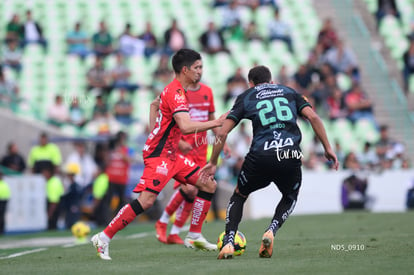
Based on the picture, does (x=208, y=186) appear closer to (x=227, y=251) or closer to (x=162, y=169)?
(x=162, y=169)

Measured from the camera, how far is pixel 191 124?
897 cm

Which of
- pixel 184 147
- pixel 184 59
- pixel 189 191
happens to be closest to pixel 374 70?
pixel 189 191

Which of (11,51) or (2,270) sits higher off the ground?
(11,51)

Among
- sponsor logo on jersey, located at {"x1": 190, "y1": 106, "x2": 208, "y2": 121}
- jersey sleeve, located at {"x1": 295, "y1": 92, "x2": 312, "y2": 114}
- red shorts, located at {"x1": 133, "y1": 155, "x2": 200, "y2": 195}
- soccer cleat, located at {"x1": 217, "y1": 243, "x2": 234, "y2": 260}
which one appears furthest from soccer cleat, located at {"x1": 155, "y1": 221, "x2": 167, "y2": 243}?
jersey sleeve, located at {"x1": 295, "y1": 92, "x2": 312, "y2": 114}

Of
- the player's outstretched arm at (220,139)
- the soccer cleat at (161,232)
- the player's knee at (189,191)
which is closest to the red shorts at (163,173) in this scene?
the player's outstretched arm at (220,139)

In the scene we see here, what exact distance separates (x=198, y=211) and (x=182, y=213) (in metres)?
1.37

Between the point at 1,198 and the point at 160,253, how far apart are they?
28.0 ft

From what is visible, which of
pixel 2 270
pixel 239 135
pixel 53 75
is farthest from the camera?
pixel 53 75

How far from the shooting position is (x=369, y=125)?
23219 mm

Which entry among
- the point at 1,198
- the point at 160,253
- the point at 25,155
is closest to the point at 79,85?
the point at 25,155

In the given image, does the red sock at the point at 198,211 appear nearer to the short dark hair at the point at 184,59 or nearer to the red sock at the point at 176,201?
the red sock at the point at 176,201

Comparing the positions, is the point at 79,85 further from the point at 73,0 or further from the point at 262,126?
the point at 262,126

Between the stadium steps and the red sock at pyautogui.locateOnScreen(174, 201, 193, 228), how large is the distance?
42.8 feet

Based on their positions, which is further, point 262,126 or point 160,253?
point 160,253
